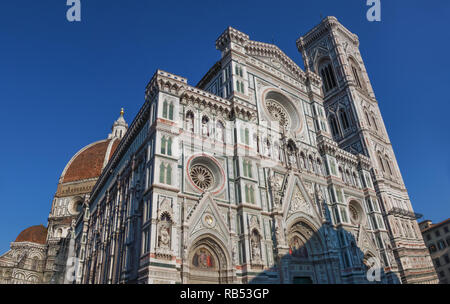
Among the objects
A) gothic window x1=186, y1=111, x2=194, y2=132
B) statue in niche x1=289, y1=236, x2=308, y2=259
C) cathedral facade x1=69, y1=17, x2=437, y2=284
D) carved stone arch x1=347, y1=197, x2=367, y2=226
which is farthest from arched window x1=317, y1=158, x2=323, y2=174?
gothic window x1=186, y1=111, x2=194, y2=132

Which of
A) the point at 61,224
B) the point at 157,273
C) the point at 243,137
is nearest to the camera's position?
the point at 157,273

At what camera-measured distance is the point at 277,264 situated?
2227 centimetres

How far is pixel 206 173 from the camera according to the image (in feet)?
76.6

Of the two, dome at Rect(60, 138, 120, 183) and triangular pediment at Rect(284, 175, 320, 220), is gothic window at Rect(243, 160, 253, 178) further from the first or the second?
dome at Rect(60, 138, 120, 183)

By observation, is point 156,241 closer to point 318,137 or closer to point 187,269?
point 187,269

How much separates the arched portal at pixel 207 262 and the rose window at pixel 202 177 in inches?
155

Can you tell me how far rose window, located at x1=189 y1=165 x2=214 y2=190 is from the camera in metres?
22.5

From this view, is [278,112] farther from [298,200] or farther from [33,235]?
[33,235]

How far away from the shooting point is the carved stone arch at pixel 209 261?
19.5 m

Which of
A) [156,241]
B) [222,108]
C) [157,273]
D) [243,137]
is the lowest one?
[157,273]

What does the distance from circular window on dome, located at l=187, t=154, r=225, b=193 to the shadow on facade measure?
5.87m
